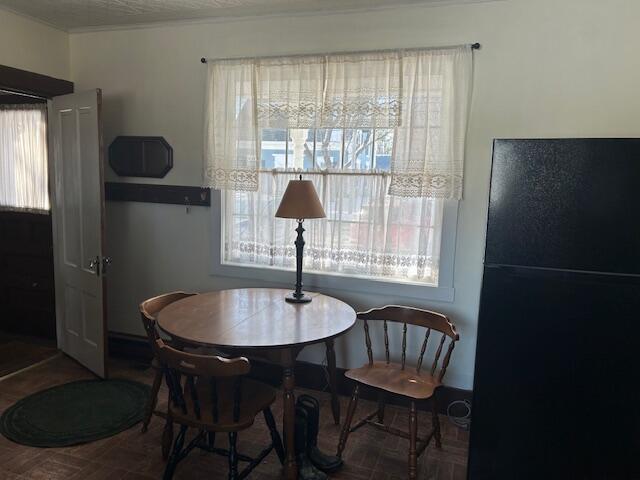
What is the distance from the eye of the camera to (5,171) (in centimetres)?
412

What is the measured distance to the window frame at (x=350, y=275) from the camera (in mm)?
2865

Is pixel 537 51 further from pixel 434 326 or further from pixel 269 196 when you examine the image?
pixel 269 196

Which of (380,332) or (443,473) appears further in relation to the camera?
(380,332)

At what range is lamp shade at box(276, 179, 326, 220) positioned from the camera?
2.58 metres

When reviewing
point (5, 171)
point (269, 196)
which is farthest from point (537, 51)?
point (5, 171)

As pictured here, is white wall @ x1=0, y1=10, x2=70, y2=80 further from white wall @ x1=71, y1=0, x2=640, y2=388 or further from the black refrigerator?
the black refrigerator

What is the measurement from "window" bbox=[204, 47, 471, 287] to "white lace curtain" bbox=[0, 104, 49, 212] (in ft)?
5.49

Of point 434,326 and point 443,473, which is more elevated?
point 434,326

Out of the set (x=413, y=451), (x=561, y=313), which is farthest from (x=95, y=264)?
(x=561, y=313)

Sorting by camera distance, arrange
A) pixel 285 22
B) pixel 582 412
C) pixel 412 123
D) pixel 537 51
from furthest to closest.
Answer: pixel 285 22
pixel 412 123
pixel 537 51
pixel 582 412

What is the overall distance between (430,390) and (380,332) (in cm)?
74

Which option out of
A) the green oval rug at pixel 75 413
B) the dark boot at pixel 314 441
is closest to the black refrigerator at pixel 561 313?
the dark boot at pixel 314 441

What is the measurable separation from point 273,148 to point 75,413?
206cm

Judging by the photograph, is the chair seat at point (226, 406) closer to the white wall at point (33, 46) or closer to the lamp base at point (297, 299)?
the lamp base at point (297, 299)
